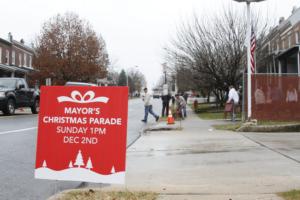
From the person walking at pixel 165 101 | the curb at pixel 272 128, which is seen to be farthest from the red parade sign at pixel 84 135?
the person walking at pixel 165 101

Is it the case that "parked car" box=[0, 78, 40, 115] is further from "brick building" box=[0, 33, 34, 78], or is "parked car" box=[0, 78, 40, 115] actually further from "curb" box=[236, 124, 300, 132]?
"brick building" box=[0, 33, 34, 78]

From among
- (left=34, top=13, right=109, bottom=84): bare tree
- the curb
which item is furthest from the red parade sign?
(left=34, top=13, right=109, bottom=84): bare tree

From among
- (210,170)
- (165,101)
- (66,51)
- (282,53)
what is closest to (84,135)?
(210,170)

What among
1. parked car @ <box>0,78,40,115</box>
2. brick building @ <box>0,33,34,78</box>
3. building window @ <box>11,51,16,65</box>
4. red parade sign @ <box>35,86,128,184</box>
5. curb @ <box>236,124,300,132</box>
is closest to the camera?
red parade sign @ <box>35,86,128,184</box>

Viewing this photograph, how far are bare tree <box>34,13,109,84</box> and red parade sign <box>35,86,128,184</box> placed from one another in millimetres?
47235

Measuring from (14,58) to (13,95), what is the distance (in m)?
30.4

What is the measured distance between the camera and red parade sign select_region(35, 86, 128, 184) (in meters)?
6.08

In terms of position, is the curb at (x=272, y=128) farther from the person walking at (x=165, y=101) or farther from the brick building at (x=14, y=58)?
the brick building at (x=14, y=58)

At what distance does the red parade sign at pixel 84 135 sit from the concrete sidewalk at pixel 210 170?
916 mm

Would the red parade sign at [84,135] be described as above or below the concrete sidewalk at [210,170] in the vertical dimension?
above

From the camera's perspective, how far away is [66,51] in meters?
53.9

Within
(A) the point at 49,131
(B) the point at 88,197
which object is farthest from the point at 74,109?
(B) the point at 88,197

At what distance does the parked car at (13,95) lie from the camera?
2414 cm

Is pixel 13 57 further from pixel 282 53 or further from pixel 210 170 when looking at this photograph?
pixel 210 170
